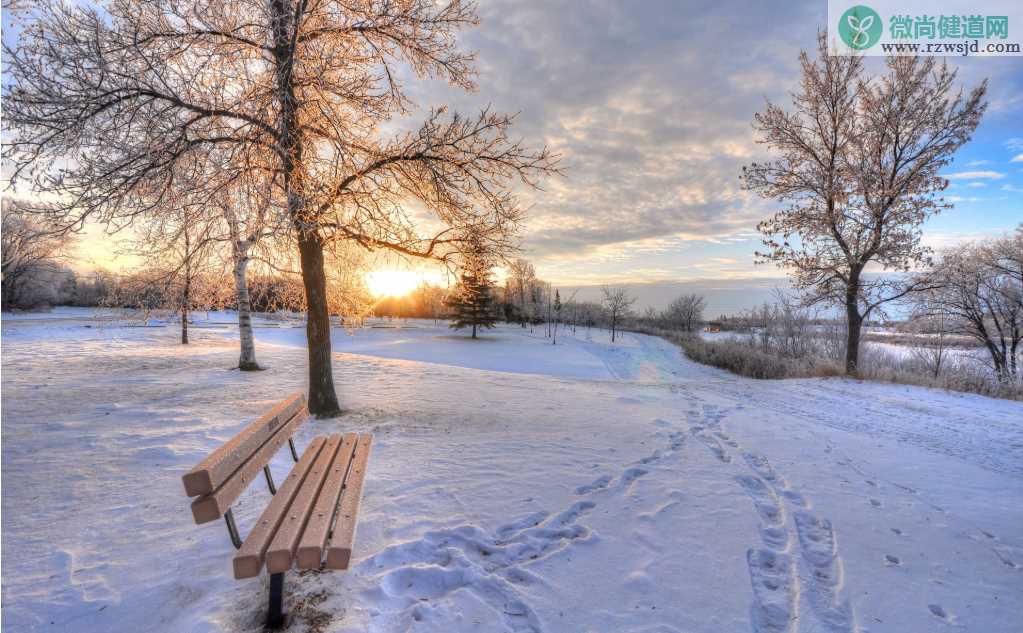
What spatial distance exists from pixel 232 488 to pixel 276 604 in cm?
69

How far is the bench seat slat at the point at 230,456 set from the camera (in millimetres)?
2242

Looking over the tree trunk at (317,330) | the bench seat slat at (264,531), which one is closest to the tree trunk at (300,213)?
the tree trunk at (317,330)

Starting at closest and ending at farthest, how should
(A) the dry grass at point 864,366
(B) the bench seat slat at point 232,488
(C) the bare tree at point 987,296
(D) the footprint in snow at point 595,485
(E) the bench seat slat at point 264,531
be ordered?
(E) the bench seat slat at point 264,531
(B) the bench seat slat at point 232,488
(D) the footprint in snow at point 595,485
(A) the dry grass at point 864,366
(C) the bare tree at point 987,296

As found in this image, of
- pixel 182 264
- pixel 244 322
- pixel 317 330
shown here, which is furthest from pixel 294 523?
pixel 244 322

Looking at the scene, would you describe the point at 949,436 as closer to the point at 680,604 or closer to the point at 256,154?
the point at 680,604

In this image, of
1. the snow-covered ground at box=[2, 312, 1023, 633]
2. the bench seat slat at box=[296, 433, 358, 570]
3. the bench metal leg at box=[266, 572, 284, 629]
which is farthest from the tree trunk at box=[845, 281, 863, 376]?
the bench metal leg at box=[266, 572, 284, 629]

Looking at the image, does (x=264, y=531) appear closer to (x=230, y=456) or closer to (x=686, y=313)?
(x=230, y=456)

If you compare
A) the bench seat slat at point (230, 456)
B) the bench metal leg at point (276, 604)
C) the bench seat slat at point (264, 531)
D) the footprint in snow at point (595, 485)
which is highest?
the bench seat slat at point (230, 456)

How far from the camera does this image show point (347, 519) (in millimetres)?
2635

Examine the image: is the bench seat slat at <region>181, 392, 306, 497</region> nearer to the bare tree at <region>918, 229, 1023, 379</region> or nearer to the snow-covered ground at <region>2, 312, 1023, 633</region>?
the snow-covered ground at <region>2, 312, 1023, 633</region>

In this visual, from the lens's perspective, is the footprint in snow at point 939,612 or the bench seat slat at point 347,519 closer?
the bench seat slat at point 347,519

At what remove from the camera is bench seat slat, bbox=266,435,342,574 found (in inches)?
85.5

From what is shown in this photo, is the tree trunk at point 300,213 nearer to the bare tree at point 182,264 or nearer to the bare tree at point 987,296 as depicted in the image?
the bare tree at point 182,264

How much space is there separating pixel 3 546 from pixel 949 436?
457 inches
